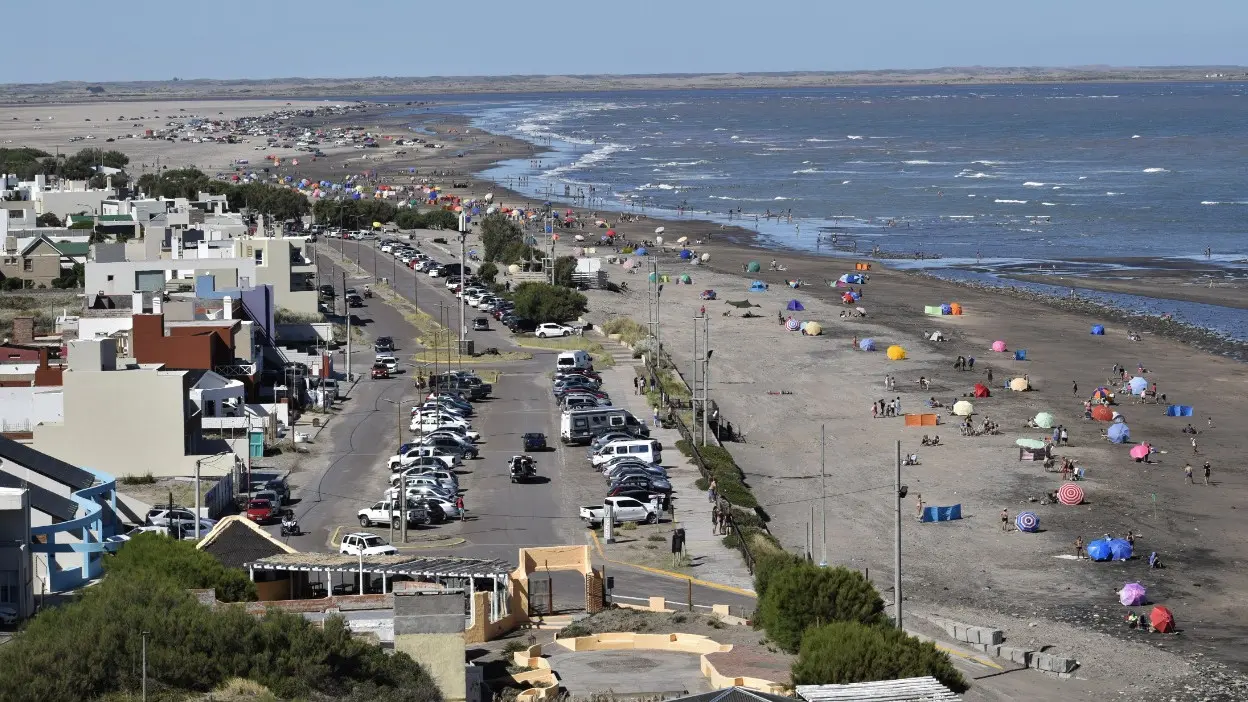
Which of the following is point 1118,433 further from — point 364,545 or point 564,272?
point 564,272

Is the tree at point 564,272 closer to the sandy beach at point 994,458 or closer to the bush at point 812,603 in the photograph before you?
the sandy beach at point 994,458

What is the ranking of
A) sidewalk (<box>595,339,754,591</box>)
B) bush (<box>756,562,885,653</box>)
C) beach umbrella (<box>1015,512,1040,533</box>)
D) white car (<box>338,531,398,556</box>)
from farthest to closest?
beach umbrella (<box>1015,512,1040,533</box>), sidewalk (<box>595,339,754,591</box>), white car (<box>338,531,398,556</box>), bush (<box>756,562,885,653</box>)

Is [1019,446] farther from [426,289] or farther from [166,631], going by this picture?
[426,289]

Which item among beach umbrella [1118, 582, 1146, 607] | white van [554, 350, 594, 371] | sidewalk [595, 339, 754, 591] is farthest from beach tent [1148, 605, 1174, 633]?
white van [554, 350, 594, 371]

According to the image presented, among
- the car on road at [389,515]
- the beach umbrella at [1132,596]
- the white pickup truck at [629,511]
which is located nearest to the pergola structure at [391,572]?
the car on road at [389,515]

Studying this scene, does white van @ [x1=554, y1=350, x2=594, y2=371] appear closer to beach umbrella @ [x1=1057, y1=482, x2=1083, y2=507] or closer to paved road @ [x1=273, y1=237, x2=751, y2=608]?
paved road @ [x1=273, y1=237, x2=751, y2=608]
